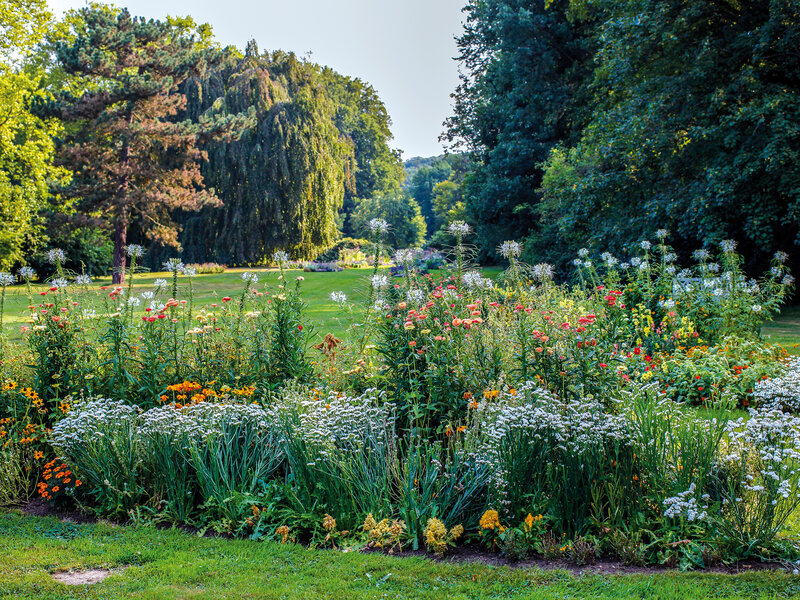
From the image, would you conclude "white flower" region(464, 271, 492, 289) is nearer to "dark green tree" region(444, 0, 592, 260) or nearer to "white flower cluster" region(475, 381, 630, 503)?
"white flower cluster" region(475, 381, 630, 503)

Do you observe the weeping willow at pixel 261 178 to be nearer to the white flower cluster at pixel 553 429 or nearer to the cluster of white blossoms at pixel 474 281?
the cluster of white blossoms at pixel 474 281

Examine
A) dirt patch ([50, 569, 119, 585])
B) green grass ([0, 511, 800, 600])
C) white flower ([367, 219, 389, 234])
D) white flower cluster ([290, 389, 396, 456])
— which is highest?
white flower ([367, 219, 389, 234])

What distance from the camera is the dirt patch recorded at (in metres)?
Result: 3.08

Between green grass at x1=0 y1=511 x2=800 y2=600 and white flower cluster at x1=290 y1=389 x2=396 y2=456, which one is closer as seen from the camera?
green grass at x1=0 y1=511 x2=800 y2=600

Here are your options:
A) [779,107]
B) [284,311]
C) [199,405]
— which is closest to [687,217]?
[779,107]

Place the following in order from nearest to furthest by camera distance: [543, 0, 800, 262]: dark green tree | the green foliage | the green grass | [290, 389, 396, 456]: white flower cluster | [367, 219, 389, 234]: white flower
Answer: the green grass < [290, 389, 396, 456]: white flower cluster < [367, 219, 389, 234]: white flower < [543, 0, 800, 262]: dark green tree < the green foliage

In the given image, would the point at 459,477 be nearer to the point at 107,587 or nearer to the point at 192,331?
the point at 107,587

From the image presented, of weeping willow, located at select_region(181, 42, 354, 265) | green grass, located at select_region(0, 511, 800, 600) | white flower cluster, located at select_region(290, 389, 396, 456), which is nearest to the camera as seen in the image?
green grass, located at select_region(0, 511, 800, 600)

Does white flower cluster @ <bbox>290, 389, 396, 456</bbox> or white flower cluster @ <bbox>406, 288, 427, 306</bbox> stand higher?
white flower cluster @ <bbox>406, 288, 427, 306</bbox>

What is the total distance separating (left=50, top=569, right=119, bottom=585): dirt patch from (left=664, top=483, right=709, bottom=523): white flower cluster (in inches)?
118

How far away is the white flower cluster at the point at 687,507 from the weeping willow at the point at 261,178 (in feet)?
77.2

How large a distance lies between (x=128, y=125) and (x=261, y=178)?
6.67 metres

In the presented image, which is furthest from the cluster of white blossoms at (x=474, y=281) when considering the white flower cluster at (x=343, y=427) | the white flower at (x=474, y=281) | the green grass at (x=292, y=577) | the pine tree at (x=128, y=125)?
the pine tree at (x=128, y=125)

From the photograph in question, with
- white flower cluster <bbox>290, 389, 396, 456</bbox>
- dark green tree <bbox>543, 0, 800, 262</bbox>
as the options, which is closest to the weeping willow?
dark green tree <bbox>543, 0, 800, 262</bbox>
